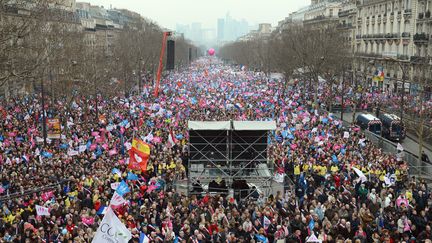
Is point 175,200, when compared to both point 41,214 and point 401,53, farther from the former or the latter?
point 401,53

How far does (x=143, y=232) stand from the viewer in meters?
→ 14.0

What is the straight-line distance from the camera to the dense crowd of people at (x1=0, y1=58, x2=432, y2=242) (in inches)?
574

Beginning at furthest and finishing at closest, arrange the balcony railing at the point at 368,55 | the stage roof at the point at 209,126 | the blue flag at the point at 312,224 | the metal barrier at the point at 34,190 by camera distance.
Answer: the balcony railing at the point at 368,55, the stage roof at the point at 209,126, the metal barrier at the point at 34,190, the blue flag at the point at 312,224

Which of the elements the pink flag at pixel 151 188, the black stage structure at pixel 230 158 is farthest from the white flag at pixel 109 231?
the black stage structure at pixel 230 158

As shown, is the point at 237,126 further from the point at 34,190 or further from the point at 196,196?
the point at 34,190

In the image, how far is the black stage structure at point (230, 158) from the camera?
19312mm

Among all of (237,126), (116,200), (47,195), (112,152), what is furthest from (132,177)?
(112,152)

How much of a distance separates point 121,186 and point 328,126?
20.0 metres

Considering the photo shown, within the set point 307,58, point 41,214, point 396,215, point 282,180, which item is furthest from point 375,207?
point 307,58

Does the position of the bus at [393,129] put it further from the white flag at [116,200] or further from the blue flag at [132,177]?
the white flag at [116,200]

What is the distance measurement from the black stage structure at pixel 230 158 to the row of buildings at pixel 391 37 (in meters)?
27.3

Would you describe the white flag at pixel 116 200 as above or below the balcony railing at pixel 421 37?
below

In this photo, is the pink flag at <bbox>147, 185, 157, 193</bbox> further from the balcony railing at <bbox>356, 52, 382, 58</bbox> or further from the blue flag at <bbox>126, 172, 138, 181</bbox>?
the balcony railing at <bbox>356, 52, 382, 58</bbox>

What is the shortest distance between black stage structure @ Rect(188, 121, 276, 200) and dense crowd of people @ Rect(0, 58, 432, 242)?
21.2 inches
